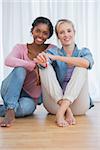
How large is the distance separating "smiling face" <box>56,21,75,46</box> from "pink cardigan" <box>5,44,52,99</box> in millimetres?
253

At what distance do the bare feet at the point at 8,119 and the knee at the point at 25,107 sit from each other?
13cm

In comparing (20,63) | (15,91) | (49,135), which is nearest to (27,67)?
(20,63)

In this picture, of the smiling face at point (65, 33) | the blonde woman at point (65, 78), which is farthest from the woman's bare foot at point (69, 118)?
the smiling face at point (65, 33)

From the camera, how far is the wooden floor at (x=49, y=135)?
5.29 ft

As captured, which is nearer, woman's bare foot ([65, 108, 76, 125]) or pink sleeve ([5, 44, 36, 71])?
woman's bare foot ([65, 108, 76, 125])

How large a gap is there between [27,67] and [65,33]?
0.34 metres

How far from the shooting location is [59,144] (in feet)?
5.39

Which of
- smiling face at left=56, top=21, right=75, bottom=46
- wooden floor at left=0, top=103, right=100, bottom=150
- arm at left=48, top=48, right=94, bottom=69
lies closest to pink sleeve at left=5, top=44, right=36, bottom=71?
arm at left=48, top=48, right=94, bottom=69

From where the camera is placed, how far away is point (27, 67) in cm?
222

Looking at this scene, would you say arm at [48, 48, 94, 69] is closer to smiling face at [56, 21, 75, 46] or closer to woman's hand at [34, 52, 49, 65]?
woman's hand at [34, 52, 49, 65]

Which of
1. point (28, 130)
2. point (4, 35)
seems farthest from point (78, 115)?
point (4, 35)

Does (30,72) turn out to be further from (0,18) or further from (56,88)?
(0,18)

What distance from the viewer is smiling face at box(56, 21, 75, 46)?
7.34 ft

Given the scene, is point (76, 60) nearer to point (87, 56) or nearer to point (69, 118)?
point (87, 56)
